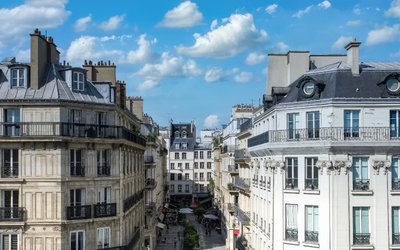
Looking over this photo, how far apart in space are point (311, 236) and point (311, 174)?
340 cm

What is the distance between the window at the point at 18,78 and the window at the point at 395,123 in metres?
21.0

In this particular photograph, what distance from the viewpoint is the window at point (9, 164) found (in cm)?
3127

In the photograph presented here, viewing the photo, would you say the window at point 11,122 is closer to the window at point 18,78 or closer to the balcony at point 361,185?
the window at point 18,78

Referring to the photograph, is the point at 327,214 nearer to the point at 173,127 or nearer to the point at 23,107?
the point at 23,107

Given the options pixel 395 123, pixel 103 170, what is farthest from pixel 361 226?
pixel 103 170

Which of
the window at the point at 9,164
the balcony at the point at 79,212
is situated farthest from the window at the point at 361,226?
the window at the point at 9,164

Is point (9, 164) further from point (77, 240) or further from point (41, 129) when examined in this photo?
point (77, 240)

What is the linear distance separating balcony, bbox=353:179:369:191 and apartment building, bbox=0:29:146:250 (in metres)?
14.2

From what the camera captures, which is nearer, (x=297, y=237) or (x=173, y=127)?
(x=297, y=237)

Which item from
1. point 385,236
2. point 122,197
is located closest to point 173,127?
point 122,197

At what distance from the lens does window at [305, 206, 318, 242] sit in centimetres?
3036

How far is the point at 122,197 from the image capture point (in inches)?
1399

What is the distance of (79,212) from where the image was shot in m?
32.0

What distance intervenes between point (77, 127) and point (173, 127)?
91.2 meters
